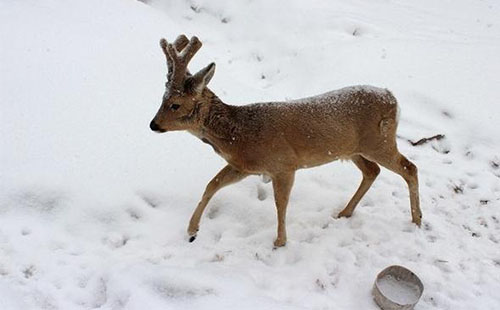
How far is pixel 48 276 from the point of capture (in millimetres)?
4223

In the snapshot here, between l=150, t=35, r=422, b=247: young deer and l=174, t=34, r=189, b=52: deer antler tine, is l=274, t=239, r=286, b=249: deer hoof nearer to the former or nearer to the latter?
l=150, t=35, r=422, b=247: young deer

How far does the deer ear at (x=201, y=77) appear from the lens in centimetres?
437

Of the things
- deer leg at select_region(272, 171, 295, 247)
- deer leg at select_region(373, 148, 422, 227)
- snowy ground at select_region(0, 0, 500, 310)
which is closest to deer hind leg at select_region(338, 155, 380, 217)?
snowy ground at select_region(0, 0, 500, 310)

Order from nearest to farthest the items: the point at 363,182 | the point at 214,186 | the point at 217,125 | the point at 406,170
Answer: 1. the point at 217,125
2. the point at 214,186
3. the point at 406,170
4. the point at 363,182

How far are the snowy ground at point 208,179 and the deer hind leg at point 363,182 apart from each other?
0.37ft

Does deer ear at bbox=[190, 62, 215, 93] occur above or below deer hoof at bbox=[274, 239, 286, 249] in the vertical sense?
above

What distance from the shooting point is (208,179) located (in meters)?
5.68

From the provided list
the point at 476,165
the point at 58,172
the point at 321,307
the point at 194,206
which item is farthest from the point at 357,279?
the point at 58,172

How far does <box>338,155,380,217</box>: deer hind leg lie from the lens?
534 centimetres

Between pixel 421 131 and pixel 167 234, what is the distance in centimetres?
359

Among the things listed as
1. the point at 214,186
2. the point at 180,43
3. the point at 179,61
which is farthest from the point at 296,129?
the point at 180,43

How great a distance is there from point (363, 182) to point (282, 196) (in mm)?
1006

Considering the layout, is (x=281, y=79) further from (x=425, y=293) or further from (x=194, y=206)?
(x=425, y=293)

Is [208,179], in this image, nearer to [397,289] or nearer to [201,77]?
[201,77]
